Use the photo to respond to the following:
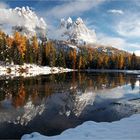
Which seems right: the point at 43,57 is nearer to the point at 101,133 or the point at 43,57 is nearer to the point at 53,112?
the point at 53,112

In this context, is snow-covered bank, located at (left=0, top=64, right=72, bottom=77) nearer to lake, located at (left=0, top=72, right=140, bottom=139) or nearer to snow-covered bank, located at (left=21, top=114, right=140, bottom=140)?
lake, located at (left=0, top=72, right=140, bottom=139)

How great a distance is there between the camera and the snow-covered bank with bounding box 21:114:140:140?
44.8 feet

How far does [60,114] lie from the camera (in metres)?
21.1

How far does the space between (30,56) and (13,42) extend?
883 centimetres

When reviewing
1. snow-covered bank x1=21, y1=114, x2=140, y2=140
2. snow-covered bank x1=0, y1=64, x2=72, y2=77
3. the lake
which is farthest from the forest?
snow-covered bank x1=21, y1=114, x2=140, y2=140

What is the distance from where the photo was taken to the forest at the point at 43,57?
94.8 meters

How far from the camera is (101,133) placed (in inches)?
571

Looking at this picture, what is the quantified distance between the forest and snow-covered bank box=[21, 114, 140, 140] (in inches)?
3055

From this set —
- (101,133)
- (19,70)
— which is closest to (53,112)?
(101,133)

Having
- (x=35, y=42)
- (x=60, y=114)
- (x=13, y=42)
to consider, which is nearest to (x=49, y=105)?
(x=60, y=114)

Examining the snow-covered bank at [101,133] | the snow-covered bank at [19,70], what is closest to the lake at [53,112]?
the snow-covered bank at [101,133]

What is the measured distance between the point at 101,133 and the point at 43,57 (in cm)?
11325

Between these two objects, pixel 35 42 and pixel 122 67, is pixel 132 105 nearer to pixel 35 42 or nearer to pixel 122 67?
pixel 35 42

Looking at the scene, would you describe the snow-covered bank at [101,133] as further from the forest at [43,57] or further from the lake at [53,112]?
the forest at [43,57]
